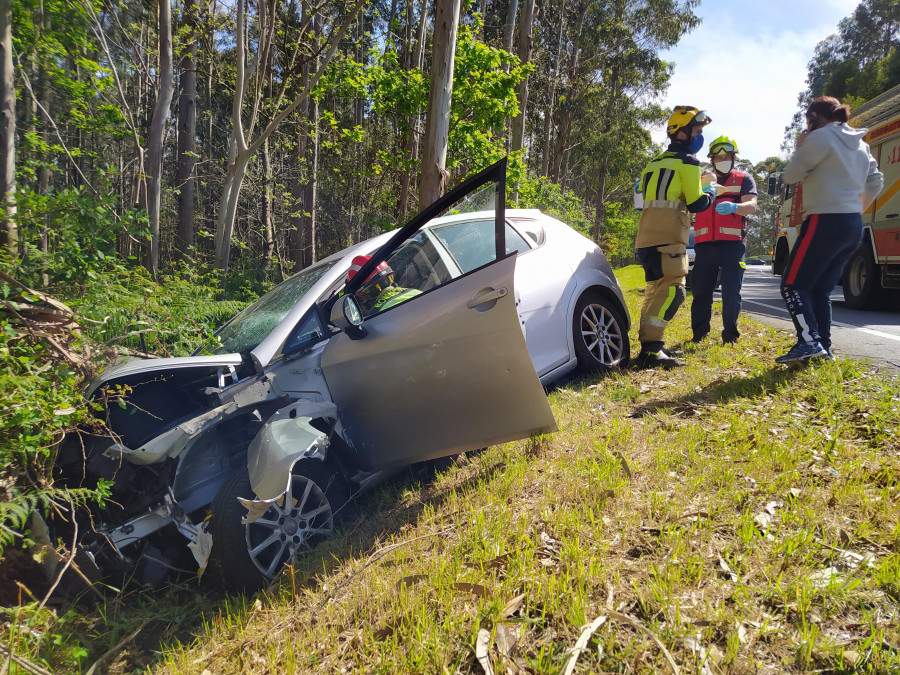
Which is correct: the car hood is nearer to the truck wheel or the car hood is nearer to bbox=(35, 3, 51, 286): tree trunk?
bbox=(35, 3, 51, 286): tree trunk

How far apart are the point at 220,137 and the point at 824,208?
33.1 m

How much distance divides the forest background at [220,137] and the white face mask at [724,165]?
130 inches

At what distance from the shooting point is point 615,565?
2041 millimetres

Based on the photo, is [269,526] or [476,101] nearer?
[269,526]

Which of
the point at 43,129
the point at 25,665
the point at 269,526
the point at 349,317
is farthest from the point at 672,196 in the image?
the point at 43,129

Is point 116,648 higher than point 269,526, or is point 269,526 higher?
point 269,526

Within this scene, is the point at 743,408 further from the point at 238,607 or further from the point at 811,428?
the point at 238,607

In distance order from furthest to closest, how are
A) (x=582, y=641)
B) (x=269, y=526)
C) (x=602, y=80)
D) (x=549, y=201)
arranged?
(x=602, y=80) < (x=549, y=201) < (x=269, y=526) < (x=582, y=641)

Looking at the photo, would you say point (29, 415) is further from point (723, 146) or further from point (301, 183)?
point (301, 183)

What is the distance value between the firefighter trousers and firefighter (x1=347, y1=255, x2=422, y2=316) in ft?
8.19

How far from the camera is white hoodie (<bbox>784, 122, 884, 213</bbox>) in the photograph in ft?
12.2

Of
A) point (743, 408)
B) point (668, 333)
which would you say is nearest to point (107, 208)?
point (743, 408)

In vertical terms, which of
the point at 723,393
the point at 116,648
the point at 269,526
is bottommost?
the point at 116,648

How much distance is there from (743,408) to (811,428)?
0.47 meters
